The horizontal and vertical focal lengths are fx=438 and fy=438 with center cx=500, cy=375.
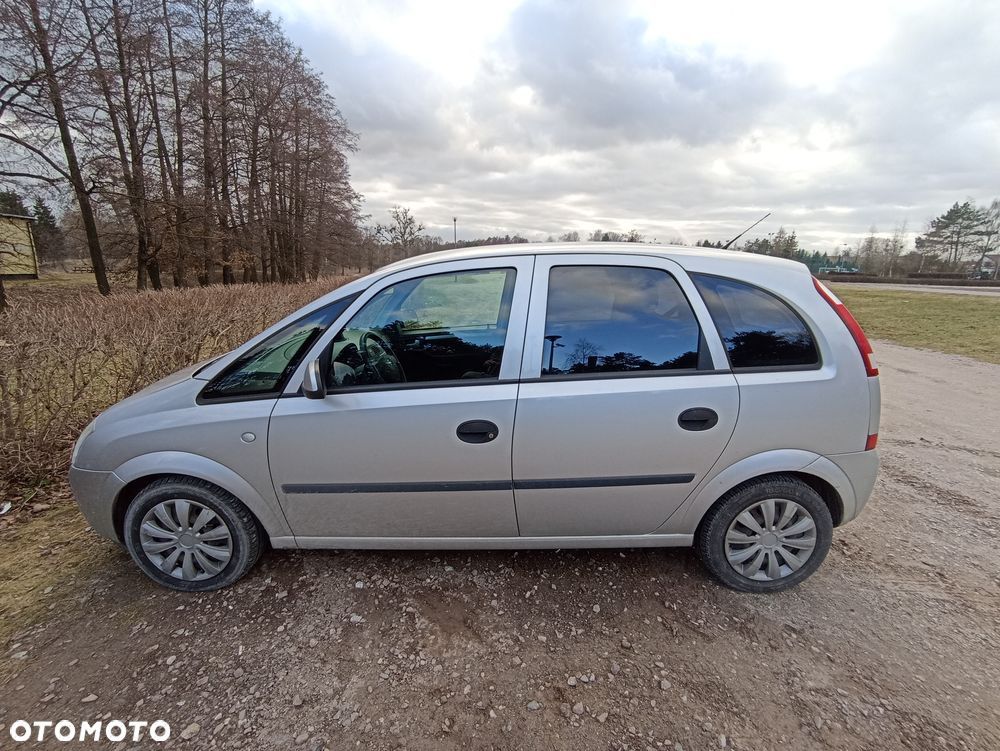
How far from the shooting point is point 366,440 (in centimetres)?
213

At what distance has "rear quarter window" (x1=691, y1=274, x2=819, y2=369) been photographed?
6.97 ft

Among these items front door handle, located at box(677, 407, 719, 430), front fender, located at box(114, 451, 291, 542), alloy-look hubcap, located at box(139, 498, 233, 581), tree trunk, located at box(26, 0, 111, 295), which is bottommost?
alloy-look hubcap, located at box(139, 498, 233, 581)

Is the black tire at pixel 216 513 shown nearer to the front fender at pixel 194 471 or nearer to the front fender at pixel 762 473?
the front fender at pixel 194 471

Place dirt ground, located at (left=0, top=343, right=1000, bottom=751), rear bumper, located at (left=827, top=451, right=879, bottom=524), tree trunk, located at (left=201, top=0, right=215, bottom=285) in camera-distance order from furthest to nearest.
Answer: tree trunk, located at (left=201, top=0, right=215, bottom=285)
rear bumper, located at (left=827, top=451, right=879, bottom=524)
dirt ground, located at (left=0, top=343, right=1000, bottom=751)

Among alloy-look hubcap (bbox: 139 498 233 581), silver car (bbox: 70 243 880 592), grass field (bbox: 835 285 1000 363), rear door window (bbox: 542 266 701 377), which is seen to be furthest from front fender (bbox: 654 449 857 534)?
grass field (bbox: 835 285 1000 363)

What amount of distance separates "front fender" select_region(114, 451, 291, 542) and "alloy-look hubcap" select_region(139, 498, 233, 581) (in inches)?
7.6

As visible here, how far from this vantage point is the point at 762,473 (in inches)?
85.0

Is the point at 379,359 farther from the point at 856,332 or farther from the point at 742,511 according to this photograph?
the point at 856,332

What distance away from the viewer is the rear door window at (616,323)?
2.13 metres

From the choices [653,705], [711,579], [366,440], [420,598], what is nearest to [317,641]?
[420,598]

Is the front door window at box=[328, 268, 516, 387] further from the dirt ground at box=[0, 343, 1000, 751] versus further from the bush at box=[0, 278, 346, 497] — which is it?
the bush at box=[0, 278, 346, 497]

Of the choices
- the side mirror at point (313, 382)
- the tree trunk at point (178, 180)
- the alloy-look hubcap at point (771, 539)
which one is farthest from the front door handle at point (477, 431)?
the tree trunk at point (178, 180)

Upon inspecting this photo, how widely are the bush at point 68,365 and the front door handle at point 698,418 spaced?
14.8 ft

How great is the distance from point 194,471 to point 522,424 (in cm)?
168
